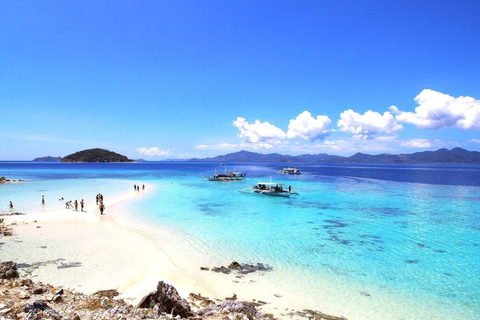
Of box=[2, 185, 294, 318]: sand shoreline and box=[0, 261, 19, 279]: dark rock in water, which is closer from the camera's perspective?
box=[0, 261, 19, 279]: dark rock in water

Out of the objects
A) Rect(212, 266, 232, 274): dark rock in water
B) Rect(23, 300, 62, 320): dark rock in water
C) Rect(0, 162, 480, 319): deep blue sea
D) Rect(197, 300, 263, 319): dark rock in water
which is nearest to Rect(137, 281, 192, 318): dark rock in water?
Rect(197, 300, 263, 319): dark rock in water

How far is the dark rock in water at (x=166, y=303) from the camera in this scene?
320 inches

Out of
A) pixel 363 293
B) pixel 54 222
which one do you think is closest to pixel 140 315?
pixel 363 293

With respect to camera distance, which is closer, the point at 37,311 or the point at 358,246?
the point at 37,311

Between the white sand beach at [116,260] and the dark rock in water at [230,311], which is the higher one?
the dark rock in water at [230,311]

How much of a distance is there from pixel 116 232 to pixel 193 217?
26.3 ft

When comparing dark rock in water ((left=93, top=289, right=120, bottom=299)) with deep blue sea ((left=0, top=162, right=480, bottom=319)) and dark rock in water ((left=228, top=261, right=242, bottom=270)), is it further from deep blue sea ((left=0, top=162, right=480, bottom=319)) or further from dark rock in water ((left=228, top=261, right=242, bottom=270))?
deep blue sea ((left=0, top=162, right=480, bottom=319))

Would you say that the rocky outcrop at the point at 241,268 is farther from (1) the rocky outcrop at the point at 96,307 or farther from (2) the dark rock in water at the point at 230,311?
(2) the dark rock in water at the point at 230,311

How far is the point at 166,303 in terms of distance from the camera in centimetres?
823

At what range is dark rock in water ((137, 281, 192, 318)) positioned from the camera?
8.12 metres

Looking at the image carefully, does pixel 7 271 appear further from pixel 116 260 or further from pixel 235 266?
pixel 235 266

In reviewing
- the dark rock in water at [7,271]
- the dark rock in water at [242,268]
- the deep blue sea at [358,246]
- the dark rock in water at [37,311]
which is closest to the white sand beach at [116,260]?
the dark rock in water at [242,268]

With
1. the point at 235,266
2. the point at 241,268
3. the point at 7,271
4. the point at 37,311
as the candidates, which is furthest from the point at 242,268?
the point at 7,271

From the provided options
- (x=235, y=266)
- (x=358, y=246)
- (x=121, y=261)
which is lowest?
(x=358, y=246)
